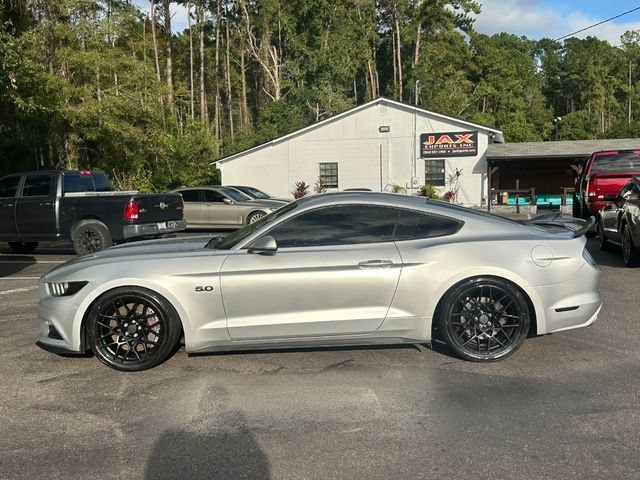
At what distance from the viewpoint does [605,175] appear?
1193 centimetres

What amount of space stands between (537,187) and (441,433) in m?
30.3

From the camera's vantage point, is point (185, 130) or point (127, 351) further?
point (185, 130)

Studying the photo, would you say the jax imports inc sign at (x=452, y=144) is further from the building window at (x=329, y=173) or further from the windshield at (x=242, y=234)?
the windshield at (x=242, y=234)

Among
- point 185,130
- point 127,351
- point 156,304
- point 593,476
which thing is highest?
point 185,130

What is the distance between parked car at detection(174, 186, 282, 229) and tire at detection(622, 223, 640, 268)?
379 inches

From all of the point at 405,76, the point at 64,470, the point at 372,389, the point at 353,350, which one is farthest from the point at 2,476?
the point at 405,76

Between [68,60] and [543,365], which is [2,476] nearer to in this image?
[543,365]

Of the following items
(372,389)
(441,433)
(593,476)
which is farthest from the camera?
(372,389)

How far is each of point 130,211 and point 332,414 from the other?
26.9ft

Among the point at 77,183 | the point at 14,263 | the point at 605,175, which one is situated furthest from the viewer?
the point at 605,175

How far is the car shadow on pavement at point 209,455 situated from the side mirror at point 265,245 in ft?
4.42

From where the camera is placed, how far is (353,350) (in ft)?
16.7

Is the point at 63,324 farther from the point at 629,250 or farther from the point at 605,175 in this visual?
the point at 605,175

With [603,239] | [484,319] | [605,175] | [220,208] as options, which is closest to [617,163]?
[605,175]
